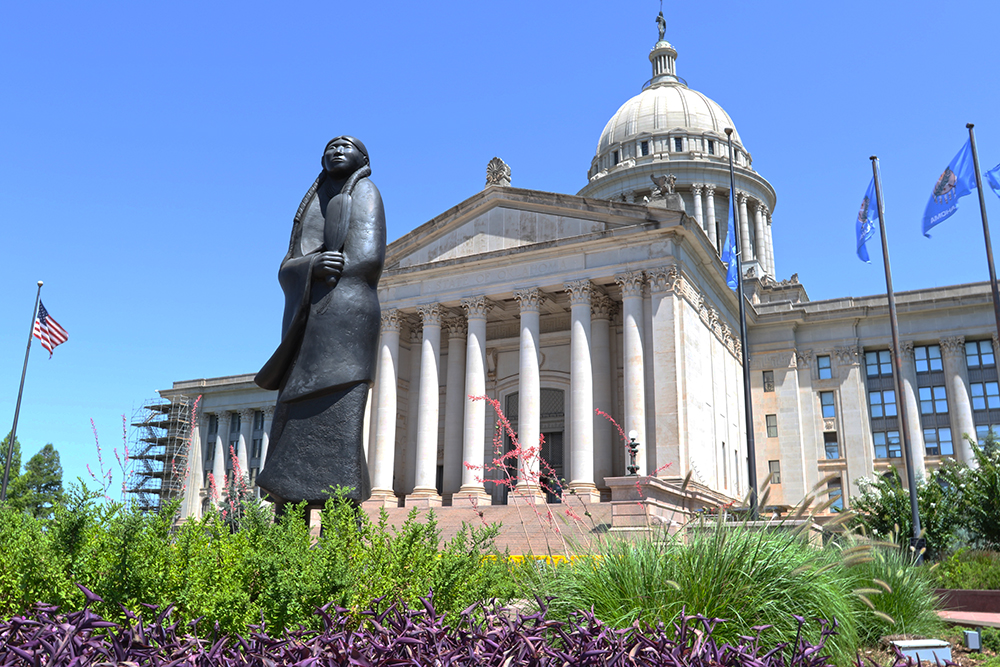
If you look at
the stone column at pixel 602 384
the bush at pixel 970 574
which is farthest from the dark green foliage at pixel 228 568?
the stone column at pixel 602 384

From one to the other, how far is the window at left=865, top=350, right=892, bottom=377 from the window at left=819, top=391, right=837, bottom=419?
2973 millimetres

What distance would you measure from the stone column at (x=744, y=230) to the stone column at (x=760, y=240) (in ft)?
2.12

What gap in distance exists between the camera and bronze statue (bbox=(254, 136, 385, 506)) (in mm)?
8250

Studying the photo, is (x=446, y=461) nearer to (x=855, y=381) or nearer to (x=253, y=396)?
(x=855, y=381)

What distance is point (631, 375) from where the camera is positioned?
35.3 metres

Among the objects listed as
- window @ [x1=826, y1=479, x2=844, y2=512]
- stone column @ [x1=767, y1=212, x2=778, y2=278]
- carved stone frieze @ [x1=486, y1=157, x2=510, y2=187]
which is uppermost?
stone column @ [x1=767, y1=212, x2=778, y2=278]

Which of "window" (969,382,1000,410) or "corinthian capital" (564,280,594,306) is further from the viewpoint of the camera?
"window" (969,382,1000,410)

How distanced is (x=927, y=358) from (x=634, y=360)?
24.8 metres

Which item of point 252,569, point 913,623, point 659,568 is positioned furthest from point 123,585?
point 913,623

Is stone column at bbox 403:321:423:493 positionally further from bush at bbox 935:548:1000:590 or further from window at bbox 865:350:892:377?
bush at bbox 935:548:1000:590

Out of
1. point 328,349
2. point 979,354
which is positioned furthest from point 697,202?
point 328,349

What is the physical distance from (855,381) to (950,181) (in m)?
24.8

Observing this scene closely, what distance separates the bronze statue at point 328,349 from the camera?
325 inches

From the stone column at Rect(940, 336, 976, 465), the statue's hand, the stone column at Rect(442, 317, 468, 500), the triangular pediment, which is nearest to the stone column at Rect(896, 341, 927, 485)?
the stone column at Rect(940, 336, 976, 465)
